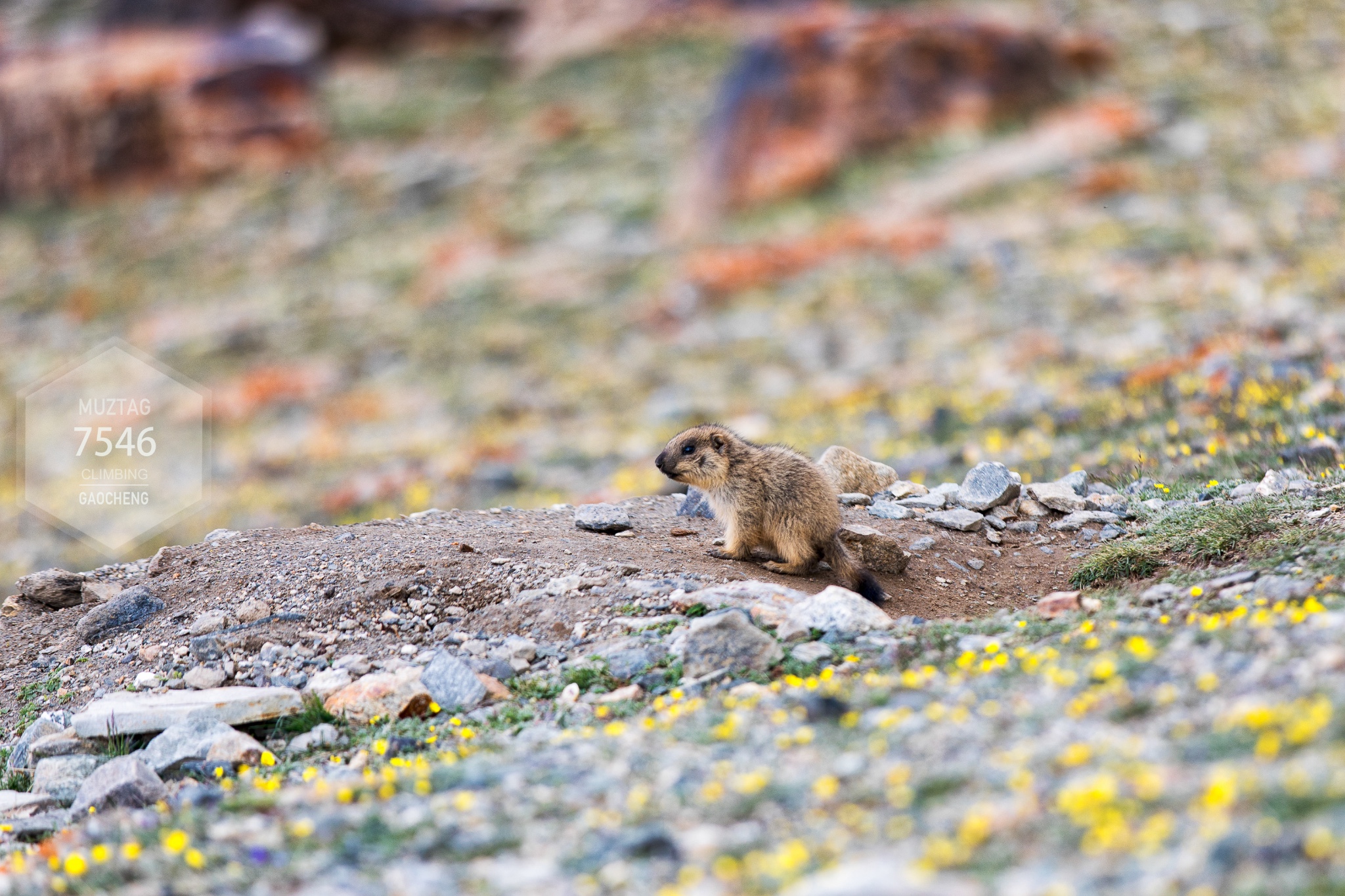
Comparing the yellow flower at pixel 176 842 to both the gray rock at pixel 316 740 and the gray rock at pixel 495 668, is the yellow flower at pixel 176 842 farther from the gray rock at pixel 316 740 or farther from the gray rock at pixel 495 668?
the gray rock at pixel 495 668

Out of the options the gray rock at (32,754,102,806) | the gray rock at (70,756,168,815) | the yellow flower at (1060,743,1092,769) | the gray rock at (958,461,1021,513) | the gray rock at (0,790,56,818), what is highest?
the yellow flower at (1060,743,1092,769)

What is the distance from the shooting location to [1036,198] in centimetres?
2150

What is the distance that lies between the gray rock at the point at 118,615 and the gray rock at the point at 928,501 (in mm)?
5462

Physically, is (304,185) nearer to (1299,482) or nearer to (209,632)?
(209,632)

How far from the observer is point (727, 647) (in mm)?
6160

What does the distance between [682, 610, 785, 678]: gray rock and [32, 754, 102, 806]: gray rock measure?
3287 mm

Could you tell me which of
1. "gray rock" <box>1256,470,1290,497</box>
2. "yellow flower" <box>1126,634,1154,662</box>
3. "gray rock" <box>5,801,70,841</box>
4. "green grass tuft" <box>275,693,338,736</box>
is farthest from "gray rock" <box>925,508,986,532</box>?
"gray rock" <box>5,801,70,841</box>

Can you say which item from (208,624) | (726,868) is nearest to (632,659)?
(726,868)

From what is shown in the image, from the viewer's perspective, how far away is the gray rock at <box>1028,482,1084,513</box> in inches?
341

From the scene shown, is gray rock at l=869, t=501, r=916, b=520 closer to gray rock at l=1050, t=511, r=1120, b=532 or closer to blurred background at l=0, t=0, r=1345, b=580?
gray rock at l=1050, t=511, r=1120, b=532

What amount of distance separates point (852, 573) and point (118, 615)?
191 inches

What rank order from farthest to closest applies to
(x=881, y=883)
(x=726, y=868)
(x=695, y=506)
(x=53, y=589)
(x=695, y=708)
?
(x=695, y=506) < (x=53, y=589) < (x=695, y=708) < (x=726, y=868) < (x=881, y=883)

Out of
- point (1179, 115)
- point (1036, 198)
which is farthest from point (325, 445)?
point (1179, 115)

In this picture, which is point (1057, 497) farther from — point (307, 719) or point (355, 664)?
point (307, 719)
